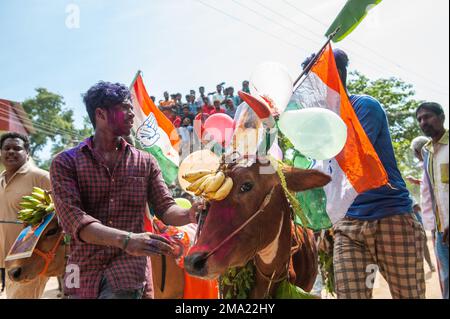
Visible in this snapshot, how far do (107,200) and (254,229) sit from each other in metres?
0.92

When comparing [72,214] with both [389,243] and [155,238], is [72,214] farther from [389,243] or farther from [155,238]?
[389,243]

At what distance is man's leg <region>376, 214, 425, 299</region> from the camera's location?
3.12 metres

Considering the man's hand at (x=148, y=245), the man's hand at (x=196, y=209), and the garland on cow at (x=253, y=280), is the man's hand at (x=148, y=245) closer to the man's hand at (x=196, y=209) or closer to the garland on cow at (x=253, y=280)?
the man's hand at (x=196, y=209)

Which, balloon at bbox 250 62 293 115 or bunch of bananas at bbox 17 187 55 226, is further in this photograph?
bunch of bananas at bbox 17 187 55 226

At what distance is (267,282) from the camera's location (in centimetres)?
306

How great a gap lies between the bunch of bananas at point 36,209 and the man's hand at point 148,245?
2028 millimetres

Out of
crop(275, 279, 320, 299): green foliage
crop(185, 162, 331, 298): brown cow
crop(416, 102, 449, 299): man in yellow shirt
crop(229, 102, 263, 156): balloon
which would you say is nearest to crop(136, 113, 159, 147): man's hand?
crop(229, 102, 263, 156): balloon

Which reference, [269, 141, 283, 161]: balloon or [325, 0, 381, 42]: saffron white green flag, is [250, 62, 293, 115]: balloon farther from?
[325, 0, 381, 42]: saffron white green flag

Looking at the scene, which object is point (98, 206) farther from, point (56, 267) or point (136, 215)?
point (56, 267)

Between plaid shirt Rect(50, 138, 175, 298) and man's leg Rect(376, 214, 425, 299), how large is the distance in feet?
5.58

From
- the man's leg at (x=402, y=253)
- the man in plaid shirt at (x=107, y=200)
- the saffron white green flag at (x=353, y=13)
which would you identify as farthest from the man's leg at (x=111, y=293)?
the saffron white green flag at (x=353, y=13)

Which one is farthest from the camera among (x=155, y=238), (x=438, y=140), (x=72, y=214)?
(x=438, y=140)
